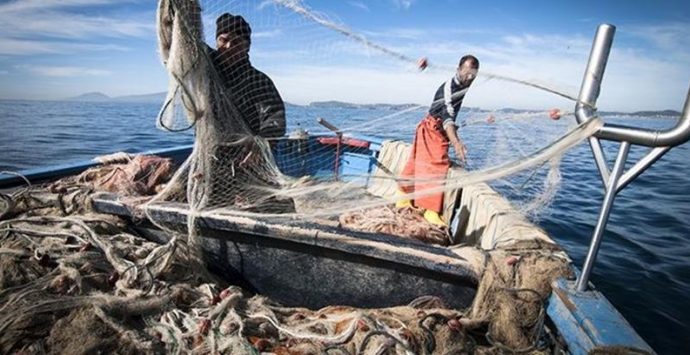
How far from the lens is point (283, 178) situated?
3955mm

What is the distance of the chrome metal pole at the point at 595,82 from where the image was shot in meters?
1.86

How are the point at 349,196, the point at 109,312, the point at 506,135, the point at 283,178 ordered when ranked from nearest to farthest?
the point at 109,312 < the point at 506,135 < the point at 283,178 < the point at 349,196

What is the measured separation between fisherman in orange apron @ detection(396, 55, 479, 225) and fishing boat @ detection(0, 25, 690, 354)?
1320 mm

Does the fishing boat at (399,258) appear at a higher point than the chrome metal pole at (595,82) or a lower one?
lower

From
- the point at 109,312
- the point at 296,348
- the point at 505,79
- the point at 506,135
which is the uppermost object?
the point at 505,79

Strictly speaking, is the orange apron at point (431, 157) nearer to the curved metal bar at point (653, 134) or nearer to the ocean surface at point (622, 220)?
the ocean surface at point (622, 220)

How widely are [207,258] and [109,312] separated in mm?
1101

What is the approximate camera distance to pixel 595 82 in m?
1.92

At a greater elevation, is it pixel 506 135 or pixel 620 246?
pixel 506 135

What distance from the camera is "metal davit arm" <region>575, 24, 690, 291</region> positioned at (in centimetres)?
175

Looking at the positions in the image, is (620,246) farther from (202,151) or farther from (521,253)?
(202,151)

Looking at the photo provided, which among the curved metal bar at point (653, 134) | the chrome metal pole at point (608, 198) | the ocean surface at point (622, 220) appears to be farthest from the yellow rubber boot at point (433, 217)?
the curved metal bar at point (653, 134)

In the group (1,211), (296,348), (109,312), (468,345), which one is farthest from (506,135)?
(1,211)

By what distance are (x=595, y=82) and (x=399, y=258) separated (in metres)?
1.62
